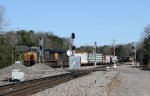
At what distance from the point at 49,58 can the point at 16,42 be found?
49.9 m

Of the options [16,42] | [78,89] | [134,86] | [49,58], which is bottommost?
[134,86]

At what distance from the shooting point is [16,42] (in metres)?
139

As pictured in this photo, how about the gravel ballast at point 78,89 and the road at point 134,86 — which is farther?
the road at point 134,86

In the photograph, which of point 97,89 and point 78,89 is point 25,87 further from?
point 97,89

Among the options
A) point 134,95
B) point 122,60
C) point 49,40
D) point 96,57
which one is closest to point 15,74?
point 134,95

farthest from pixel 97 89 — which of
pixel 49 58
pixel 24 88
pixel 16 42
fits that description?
pixel 16 42

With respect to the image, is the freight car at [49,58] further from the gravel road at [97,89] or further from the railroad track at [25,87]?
the railroad track at [25,87]

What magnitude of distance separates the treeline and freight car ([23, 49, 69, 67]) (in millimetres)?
3647

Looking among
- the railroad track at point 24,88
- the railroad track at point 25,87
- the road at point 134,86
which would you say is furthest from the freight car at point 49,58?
the railroad track at point 24,88

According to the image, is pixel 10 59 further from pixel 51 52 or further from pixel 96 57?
pixel 96 57

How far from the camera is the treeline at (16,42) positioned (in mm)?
69375

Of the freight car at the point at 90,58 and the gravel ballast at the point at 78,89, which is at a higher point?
the freight car at the point at 90,58

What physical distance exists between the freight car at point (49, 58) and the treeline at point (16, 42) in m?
3.65

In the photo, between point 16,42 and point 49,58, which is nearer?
point 49,58
